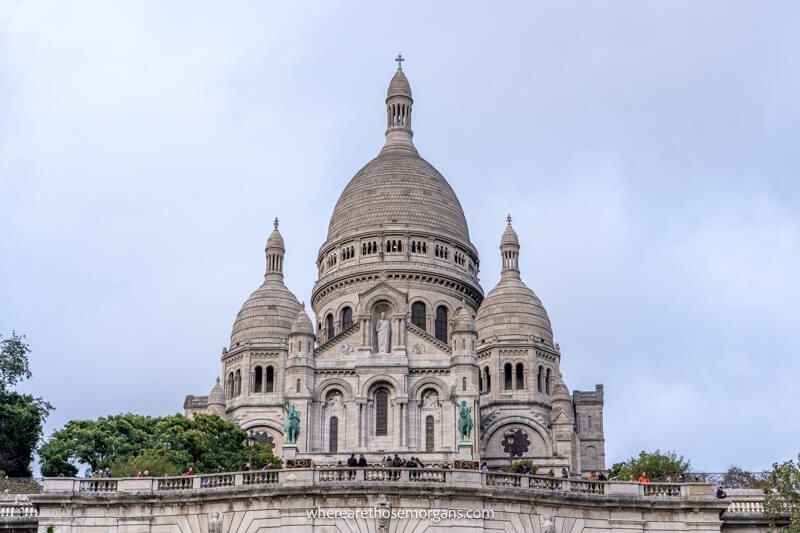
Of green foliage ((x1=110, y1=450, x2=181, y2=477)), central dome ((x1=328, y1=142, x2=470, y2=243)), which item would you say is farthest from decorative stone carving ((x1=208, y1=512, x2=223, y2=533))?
central dome ((x1=328, y1=142, x2=470, y2=243))

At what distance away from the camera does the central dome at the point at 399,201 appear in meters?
127

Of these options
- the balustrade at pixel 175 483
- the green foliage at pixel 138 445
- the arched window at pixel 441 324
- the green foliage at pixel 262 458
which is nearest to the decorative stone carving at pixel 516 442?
the arched window at pixel 441 324

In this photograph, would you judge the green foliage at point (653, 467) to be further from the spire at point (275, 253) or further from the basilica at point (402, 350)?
the spire at point (275, 253)

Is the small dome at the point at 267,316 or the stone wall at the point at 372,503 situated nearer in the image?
the stone wall at the point at 372,503

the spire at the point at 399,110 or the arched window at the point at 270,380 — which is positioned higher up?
the spire at the point at 399,110

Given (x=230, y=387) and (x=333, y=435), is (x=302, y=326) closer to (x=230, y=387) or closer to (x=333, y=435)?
(x=333, y=435)

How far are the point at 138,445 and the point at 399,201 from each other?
172ft

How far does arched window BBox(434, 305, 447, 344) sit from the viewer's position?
121m

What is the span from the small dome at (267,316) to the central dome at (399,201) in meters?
7.85

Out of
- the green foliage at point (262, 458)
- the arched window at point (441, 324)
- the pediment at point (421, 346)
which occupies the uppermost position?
the arched window at point (441, 324)

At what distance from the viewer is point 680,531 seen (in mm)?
48938

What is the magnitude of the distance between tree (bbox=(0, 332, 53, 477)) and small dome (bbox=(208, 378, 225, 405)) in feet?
123

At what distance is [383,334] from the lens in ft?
368

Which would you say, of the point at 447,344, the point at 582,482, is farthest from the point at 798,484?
the point at 447,344
